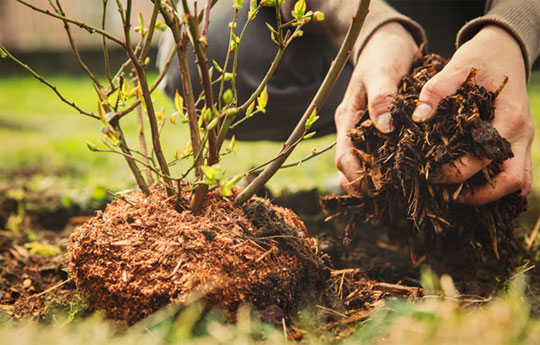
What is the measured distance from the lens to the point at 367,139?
4.97 feet

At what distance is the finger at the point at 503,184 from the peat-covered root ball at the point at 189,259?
53 centimetres

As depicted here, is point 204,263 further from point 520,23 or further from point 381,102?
point 520,23

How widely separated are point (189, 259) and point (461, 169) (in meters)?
0.84

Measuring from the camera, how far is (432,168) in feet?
4.53

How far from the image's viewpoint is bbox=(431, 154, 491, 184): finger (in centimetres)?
135

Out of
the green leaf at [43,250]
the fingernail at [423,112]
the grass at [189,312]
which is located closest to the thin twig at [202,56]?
the grass at [189,312]

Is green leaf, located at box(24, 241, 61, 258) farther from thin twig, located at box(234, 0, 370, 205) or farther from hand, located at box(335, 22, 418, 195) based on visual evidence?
hand, located at box(335, 22, 418, 195)

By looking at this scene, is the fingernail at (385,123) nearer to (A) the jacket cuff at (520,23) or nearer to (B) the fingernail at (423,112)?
(B) the fingernail at (423,112)

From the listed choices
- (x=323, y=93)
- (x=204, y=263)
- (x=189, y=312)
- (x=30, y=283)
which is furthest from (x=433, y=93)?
(x=30, y=283)

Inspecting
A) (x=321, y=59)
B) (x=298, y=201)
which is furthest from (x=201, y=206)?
(x=321, y=59)

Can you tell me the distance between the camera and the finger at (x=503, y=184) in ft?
4.66

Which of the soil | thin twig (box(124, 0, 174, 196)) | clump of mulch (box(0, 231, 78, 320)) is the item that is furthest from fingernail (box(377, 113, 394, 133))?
clump of mulch (box(0, 231, 78, 320))

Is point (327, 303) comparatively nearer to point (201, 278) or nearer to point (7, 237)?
point (201, 278)

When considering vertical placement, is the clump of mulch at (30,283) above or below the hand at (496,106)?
below
